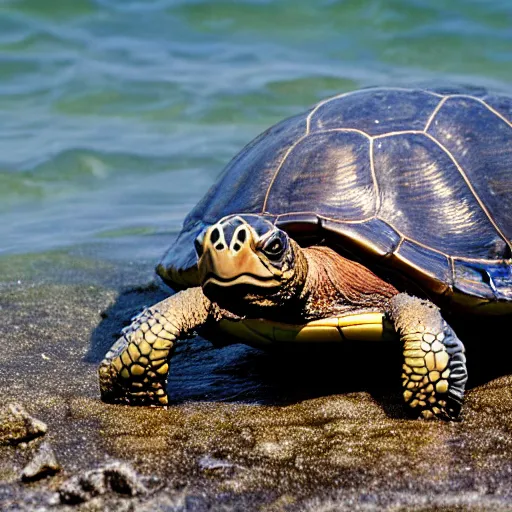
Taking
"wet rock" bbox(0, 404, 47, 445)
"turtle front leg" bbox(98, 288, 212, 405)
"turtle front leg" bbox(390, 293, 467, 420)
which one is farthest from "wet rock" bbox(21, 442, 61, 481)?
"turtle front leg" bbox(390, 293, 467, 420)

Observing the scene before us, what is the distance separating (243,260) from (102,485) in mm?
920

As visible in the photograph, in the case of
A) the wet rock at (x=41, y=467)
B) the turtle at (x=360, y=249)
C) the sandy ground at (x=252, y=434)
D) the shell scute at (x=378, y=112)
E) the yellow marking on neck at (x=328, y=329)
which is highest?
the shell scute at (x=378, y=112)

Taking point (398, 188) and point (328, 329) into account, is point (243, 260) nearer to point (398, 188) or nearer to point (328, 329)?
point (328, 329)

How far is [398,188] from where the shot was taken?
13.2ft

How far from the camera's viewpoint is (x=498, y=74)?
37.1 feet

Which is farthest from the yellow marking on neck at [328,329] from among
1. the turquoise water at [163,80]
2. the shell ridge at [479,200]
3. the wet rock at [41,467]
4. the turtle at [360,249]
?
the turquoise water at [163,80]

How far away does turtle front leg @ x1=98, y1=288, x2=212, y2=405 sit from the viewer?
12.1 feet

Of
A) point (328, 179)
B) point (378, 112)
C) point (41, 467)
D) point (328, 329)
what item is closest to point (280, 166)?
point (328, 179)

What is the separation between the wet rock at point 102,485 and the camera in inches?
111

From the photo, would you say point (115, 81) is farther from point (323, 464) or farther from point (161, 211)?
point (323, 464)

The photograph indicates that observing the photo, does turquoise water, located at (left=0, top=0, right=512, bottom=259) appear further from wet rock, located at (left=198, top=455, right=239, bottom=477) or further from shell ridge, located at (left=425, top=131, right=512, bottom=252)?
wet rock, located at (left=198, top=455, right=239, bottom=477)

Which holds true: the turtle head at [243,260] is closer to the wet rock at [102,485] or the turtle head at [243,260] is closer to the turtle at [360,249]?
the turtle at [360,249]

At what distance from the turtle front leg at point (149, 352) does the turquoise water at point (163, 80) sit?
2936mm

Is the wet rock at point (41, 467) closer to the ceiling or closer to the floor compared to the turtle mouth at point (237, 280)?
closer to the floor
